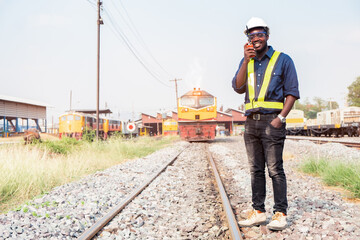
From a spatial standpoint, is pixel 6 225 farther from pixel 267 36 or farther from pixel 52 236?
pixel 267 36

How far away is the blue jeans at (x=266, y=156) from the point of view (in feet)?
8.98

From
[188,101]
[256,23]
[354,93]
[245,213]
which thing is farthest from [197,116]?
[354,93]

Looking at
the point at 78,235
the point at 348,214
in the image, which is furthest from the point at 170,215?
the point at 348,214

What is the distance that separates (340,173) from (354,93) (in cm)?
5856

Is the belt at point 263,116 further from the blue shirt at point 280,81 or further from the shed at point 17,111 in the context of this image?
the shed at point 17,111

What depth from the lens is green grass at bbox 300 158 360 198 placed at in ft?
14.3

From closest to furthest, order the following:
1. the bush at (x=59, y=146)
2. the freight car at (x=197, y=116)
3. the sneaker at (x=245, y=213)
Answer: the sneaker at (x=245, y=213), the bush at (x=59, y=146), the freight car at (x=197, y=116)

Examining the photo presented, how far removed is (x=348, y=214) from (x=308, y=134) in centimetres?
2682

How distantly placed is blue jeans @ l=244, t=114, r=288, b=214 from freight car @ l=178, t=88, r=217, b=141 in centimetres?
1378

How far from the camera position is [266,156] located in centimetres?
284

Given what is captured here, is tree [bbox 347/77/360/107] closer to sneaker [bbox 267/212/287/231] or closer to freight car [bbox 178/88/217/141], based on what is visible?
freight car [bbox 178/88/217/141]

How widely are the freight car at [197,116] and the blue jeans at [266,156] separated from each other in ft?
45.2

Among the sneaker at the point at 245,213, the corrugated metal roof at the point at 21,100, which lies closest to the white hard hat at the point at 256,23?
the sneaker at the point at 245,213

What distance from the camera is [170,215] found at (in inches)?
139
